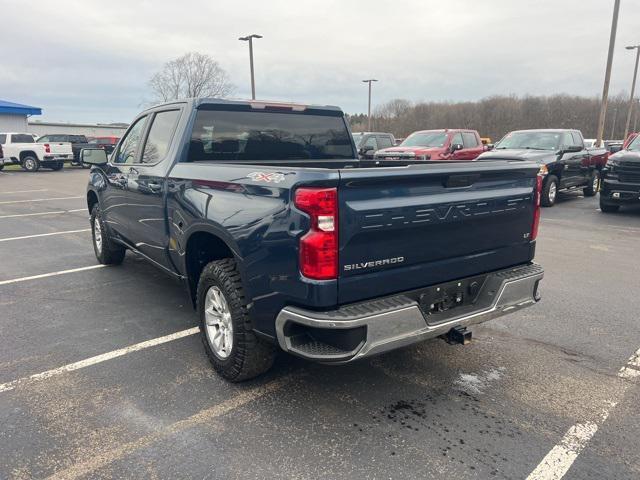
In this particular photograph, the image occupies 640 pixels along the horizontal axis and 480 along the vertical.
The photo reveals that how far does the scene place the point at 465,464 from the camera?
260 cm

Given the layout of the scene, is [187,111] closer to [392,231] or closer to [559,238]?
[392,231]

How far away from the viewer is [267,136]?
454 cm

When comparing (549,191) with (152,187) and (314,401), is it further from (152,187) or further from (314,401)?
(314,401)

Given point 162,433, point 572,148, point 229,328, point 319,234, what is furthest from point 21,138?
point 319,234

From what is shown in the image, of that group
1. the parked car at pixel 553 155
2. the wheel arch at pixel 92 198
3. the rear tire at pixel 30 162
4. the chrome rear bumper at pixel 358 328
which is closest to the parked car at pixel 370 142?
the parked car at pixel 553 155

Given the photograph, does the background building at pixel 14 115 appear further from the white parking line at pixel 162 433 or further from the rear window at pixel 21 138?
the white parking line at pixel 162 433

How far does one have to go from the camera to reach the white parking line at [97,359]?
3525 millimetres

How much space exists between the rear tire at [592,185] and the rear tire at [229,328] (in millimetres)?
13801

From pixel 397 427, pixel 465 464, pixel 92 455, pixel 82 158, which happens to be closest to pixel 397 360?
pixel 397 427

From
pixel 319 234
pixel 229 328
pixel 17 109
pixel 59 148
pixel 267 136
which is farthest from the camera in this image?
pixel 17 109

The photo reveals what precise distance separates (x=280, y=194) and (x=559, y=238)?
736 cm

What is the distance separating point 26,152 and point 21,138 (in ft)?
3.07

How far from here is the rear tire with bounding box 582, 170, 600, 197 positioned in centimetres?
1444

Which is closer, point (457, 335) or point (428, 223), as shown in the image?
point (428, 223)
